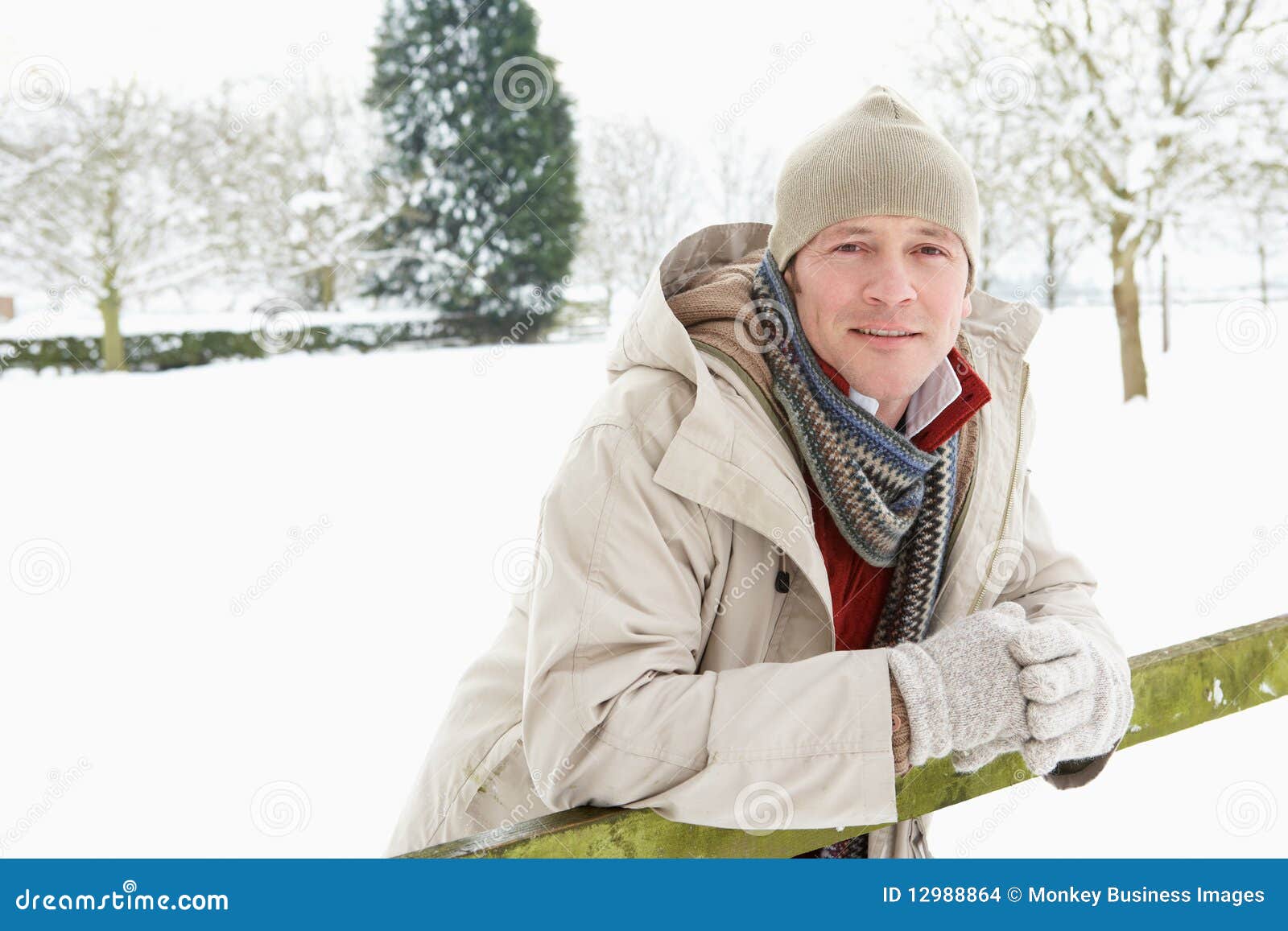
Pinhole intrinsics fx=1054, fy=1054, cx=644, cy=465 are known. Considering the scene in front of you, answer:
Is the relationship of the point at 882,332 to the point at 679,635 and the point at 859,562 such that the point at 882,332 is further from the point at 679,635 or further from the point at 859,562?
the point at 679,635

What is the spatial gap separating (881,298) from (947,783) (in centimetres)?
69

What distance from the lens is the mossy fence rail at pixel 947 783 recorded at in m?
1.16

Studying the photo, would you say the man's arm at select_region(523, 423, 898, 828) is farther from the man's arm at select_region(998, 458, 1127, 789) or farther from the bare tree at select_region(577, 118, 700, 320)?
the bare tree at select_region(577, 118, 700, 320)

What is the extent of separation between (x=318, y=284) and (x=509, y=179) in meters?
5.35

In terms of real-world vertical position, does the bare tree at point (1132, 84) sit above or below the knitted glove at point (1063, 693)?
above

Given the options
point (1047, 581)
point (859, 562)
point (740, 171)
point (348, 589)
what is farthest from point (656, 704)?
point (740, 171)

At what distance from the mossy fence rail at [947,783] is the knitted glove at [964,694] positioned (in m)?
0.07

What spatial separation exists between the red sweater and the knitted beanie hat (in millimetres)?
227

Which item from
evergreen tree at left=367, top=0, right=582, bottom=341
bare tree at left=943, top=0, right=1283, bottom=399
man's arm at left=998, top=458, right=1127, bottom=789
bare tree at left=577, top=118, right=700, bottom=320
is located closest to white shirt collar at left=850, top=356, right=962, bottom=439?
man's arm at left=998, top=458, right=1127, bottom=789

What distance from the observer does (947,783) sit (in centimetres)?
139

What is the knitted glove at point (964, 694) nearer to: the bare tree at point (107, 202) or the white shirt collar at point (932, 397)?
the white shirt collar at point (932, 397)

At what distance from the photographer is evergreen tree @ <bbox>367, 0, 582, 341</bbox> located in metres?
22.1

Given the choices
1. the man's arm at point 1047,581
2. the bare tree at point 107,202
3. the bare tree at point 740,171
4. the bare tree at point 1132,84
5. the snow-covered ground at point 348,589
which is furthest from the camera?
the bare tree at point 740,171

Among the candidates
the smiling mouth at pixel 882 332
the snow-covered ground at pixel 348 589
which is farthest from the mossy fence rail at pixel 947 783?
the snow-covered ground at pixel 348 589
